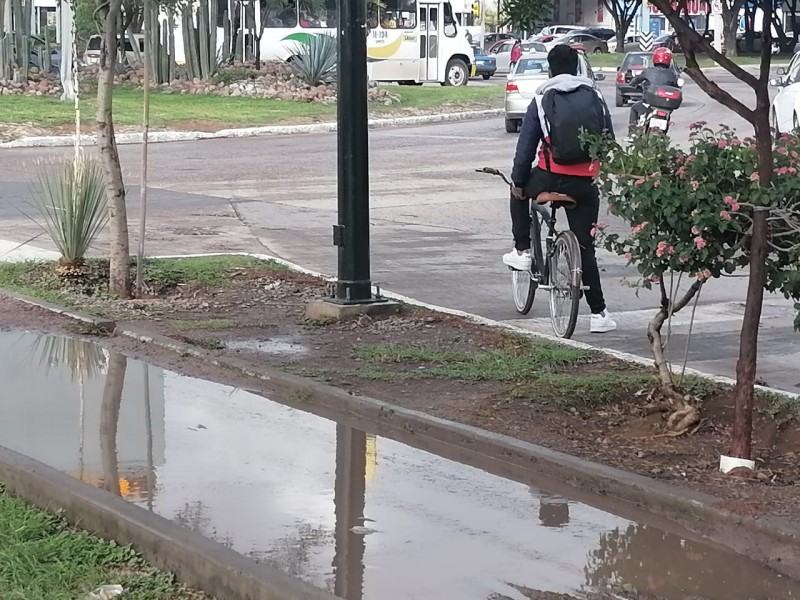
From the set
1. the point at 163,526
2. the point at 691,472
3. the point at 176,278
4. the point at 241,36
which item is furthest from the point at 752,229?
the point at 241,36

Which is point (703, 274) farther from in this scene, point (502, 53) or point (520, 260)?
point (502, 53)

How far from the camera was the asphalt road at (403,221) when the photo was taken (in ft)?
31.2

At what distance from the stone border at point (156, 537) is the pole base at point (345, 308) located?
372 centimetres

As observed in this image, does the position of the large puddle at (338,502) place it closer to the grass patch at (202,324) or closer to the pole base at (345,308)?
the grass patch at (202,324)

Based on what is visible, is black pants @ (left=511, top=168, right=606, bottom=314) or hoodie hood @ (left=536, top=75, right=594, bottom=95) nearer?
hoodie hood @ (left=536, top=75, right=594, bottom=95)

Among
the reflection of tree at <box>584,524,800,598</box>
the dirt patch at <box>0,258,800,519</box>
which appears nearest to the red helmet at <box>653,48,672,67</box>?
the dirt patch at <box>0,258,800,519</box>

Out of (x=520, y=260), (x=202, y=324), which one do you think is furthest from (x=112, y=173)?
(x=520, y=260)

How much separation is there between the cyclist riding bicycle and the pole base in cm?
118

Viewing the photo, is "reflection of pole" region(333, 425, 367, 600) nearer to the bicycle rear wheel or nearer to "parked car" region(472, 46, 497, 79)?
the bicycle rear wheel

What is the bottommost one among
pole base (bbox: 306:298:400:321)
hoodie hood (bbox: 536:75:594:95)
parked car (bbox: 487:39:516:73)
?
pole base (bbox: 306:298:400:321)

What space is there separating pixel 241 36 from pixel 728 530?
34171 mm

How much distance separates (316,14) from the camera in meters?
41.8

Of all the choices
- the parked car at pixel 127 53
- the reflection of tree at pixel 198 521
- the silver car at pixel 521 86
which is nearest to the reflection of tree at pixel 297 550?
the reflection of tree at pixel 198 521

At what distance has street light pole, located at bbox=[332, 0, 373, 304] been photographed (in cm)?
912
